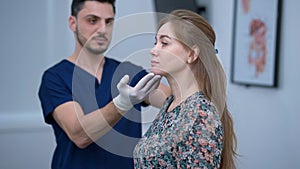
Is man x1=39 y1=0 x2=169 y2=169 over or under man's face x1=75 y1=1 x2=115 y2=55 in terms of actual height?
under

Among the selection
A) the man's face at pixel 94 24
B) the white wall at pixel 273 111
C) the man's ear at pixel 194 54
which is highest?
the man's face at pixel 94 24

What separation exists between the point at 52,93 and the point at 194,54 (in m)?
0.58

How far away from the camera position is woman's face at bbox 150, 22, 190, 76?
1061 mm

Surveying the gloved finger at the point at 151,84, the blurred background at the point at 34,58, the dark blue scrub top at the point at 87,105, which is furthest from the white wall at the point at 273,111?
the gloved finger at the point at 151,84

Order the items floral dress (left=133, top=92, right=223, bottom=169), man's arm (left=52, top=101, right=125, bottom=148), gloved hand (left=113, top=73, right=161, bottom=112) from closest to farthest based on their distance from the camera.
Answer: floral dress (left=133, top=92, right=223, bottom=169) → gloved hand (left=113, top=73, right=161, bottom=112) → man's arm (left=52, top=101, right=125, bottom=148)

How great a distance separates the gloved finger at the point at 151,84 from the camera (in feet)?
3.82

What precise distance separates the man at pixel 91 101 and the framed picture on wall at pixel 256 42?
78 centimetres

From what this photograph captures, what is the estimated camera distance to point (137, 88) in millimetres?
1183

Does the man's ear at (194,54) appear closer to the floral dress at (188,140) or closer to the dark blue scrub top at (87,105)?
the floral dress at (188,140)

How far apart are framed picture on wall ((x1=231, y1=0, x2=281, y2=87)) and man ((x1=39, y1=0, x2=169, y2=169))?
0.78m

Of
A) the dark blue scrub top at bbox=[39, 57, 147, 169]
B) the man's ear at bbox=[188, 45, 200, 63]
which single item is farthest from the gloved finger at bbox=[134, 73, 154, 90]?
the dark blue scrub top at bbox=[39, 57, 147, 169]

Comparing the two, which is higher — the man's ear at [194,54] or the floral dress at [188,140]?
the man's ear at [194,54]

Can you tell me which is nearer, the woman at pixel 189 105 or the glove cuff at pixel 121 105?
the woman at pixel 189 105

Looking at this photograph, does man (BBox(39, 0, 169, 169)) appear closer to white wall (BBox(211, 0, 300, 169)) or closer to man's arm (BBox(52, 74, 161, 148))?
man's arm (BBox(52, 74, 161, 148))
